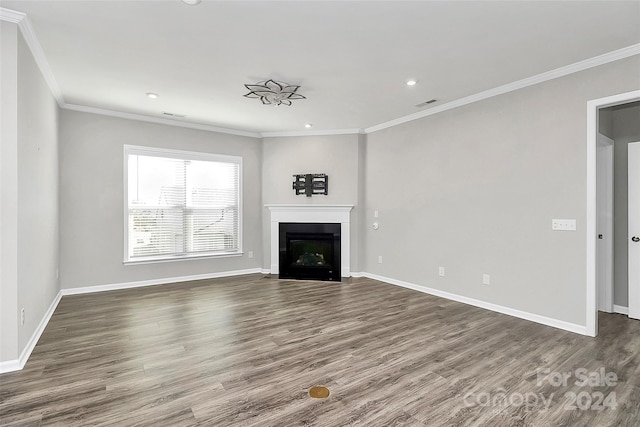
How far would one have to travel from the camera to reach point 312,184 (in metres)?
5.96

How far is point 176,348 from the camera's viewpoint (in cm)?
290

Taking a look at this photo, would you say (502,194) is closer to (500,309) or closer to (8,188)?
(500,309)

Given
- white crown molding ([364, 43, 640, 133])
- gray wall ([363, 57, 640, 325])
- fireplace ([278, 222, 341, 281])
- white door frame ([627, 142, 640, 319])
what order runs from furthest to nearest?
1. fireplace ([278, 222, 341, 281])
2. white door frame ([627, 142, 640, 319])
3. gray wall ([363, 57, 640, 325])
4. white crown molding ([364, 43, 640, 133])

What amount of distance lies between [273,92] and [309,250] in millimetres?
3116

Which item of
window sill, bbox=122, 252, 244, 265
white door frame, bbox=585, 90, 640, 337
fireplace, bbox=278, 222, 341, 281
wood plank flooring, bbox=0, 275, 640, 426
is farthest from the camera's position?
fireplace, bbox=278, 222, 341, 281

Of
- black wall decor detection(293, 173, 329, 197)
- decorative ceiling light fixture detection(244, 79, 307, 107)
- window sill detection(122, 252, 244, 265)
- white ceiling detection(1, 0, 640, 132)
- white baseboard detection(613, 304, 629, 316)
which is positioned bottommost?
white baseboard detection(613, 304, 629, 316)

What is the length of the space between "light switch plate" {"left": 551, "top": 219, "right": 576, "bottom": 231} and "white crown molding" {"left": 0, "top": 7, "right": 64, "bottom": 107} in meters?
5.19

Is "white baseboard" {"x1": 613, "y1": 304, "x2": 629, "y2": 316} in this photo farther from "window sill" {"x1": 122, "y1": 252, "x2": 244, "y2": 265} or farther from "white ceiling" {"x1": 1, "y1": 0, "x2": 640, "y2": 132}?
"window sill" {"x1": 122, "y1": 252, "x2": 244, "y2": 265}

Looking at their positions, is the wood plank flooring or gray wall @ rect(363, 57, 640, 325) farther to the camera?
gray wall @ rect(363, 57, 640, 325)

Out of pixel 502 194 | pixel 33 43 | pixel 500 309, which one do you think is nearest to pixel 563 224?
pixel 502 194

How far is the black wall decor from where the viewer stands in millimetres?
5934

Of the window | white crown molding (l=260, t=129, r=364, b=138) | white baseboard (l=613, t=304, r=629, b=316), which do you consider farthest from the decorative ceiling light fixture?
white baseboard (l=613, t=304, r=629, b=316)

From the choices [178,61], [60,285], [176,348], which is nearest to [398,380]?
[176,348]

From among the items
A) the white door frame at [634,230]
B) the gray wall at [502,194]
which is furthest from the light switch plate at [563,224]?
the white door frame at [634,230]
